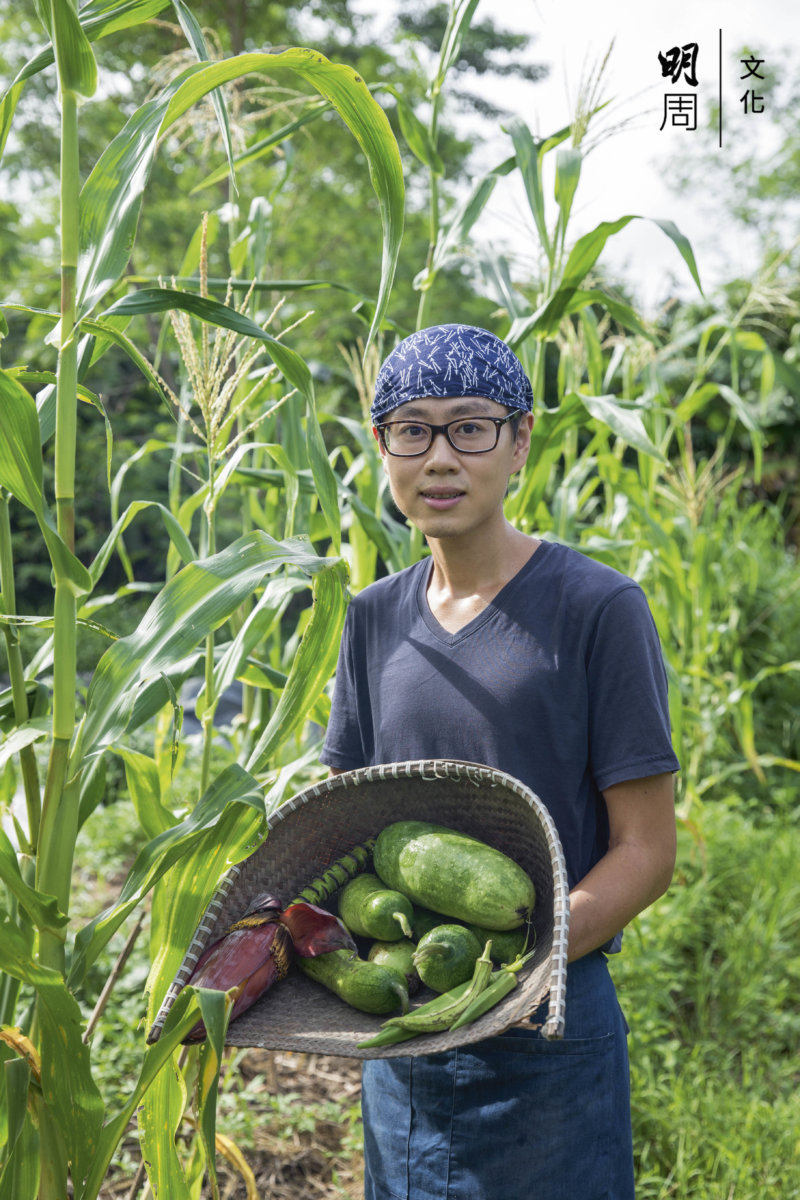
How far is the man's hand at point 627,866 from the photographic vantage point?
101 centimetres

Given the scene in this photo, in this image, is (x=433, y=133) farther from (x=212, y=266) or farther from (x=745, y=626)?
(x=212, y=266)

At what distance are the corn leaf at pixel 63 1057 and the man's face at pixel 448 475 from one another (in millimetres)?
641

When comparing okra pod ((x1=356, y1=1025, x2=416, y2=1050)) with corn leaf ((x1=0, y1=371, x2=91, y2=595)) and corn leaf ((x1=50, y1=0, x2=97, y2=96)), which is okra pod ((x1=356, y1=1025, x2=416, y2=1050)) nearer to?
corn leaf ((x1=0, y1=371, x2=91, y2=595))

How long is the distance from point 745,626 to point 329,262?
15.7ft

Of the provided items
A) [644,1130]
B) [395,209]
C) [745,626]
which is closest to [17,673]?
[395,209]

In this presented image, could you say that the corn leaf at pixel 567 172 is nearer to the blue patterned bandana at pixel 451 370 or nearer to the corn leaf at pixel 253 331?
the blue patterned bandana at pixel 451 370

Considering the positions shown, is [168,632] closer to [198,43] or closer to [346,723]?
[346,723]

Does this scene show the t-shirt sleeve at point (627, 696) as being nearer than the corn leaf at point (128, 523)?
Yes

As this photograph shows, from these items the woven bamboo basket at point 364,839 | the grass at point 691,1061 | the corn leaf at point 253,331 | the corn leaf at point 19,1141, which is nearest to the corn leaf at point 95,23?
the corn leaf at point 253,331

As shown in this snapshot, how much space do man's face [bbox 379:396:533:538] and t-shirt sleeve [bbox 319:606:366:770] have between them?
0.91 feet

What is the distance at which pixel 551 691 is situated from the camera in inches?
43.6

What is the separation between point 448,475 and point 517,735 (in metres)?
0.33

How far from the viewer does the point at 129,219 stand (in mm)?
938

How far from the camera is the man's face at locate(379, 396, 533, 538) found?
111cm
